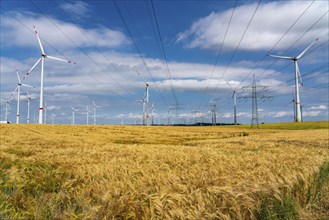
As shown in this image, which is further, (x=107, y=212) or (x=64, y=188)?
(x=64, y=188)

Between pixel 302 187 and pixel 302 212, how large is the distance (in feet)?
4.46

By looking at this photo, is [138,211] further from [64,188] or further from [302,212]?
[302,212]

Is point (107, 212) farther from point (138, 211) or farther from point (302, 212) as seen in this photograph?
point (302, 212)

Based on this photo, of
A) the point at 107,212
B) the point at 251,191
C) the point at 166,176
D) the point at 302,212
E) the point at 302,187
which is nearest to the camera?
the point at 107,212

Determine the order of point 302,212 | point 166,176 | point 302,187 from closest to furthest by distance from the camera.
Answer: point 302,212 < point 302,187 < point 166,176

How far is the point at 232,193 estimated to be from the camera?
5820 mm

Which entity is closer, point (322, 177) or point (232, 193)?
point (232, 193)

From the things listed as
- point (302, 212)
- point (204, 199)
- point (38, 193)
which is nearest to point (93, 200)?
point (38, 193)

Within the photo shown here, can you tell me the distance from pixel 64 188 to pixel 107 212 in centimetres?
221

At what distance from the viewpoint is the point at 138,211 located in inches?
218

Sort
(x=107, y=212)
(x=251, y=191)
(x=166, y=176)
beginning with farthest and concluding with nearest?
1. (x=166, y=176)
2. (x=251, y=191)
3. (x=107, y=212)

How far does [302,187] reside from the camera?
7012 millimetres

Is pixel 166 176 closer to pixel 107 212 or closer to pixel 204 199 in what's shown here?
pixel 204 199

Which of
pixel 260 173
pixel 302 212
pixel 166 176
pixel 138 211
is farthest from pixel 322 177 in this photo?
pixel 138 211
